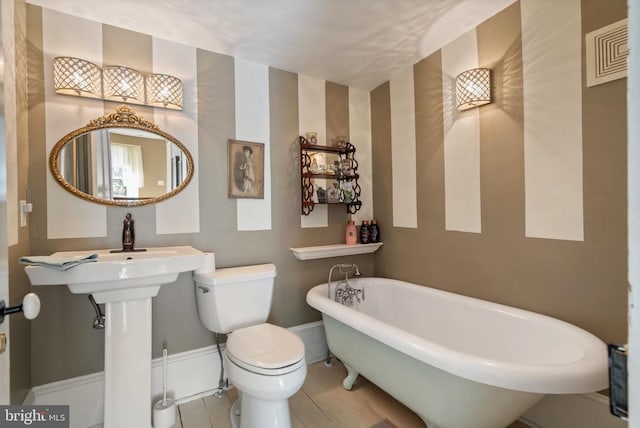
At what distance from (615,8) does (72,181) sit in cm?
287

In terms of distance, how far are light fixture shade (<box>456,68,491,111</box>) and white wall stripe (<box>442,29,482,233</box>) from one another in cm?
10

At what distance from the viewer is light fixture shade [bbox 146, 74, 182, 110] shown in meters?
1.85

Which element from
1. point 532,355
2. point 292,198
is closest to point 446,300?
point 532,355

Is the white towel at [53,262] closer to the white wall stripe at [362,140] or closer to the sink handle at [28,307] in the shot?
the sink handle at [28,307]

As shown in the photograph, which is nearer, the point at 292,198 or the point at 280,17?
the point at 280,17

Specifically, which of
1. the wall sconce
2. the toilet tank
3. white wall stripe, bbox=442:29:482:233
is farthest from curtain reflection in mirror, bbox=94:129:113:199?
white wall stripe, bbox=442:29:482:233

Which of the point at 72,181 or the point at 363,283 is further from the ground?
the point at 72,181

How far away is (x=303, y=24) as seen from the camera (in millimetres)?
1812

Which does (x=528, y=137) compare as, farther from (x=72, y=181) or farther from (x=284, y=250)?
(x=72, y=181)

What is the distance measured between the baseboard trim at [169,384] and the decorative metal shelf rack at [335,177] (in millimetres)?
1044

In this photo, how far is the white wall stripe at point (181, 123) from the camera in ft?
6.31

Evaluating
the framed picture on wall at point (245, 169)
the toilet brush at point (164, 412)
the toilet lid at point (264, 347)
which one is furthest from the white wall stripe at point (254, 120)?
the toilet brush at point (164, 412)

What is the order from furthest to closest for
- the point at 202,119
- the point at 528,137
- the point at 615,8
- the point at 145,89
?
the point at 202,119, the point at 145,89, the point at 528,137, the point at 615,8

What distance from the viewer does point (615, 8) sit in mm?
1320
